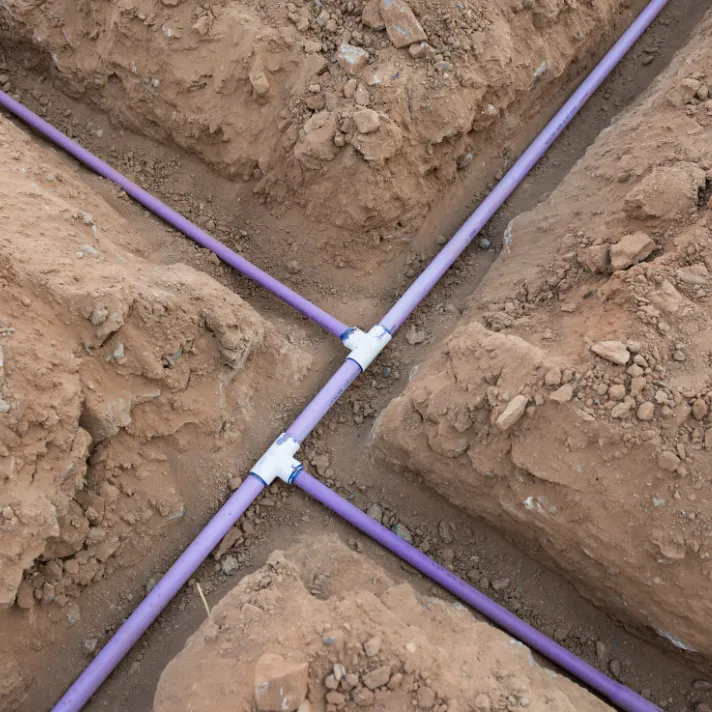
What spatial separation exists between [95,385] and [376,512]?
132 cm

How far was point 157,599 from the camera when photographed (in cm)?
263

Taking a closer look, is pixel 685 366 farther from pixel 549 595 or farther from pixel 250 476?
pixel 250 476

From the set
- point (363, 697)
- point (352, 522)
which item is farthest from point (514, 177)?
point (363, 697)

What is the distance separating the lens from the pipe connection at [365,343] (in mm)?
3174

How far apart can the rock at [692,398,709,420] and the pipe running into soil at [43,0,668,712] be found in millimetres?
1073

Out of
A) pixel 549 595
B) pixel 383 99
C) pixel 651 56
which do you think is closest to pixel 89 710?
pixel 549 595

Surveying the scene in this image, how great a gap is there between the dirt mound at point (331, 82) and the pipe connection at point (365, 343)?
65 centimetres

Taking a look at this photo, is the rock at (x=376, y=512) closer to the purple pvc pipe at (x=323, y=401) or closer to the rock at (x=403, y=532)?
the rock at (x=403, y=532)

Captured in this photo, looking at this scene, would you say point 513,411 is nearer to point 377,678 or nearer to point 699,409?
point 699,409

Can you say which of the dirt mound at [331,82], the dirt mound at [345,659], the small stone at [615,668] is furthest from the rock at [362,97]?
the small stone at [615,668]

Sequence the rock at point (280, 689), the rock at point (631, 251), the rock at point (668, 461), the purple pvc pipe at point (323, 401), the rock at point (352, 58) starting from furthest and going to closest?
the rock at point (352, 58) < the purple pvc pipe at point (323, 401) < the rock at point (631, 251) < the rock at point (668, 461) < the rock at point (280, 689)

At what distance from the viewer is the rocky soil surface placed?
2.31m

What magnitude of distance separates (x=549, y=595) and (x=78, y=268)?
238cm

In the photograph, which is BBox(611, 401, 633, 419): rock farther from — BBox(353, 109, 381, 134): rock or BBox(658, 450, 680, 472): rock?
BBox(353, 109, 381, 134): rock
